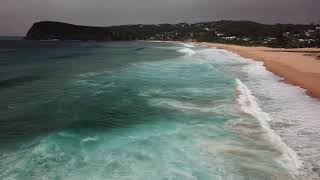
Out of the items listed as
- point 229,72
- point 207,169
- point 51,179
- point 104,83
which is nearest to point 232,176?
point 207,169

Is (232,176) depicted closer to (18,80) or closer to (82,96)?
(82,96)

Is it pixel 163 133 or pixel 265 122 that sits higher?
pixel 265 122

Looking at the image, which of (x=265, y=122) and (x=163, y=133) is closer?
(x=163, y=133)
